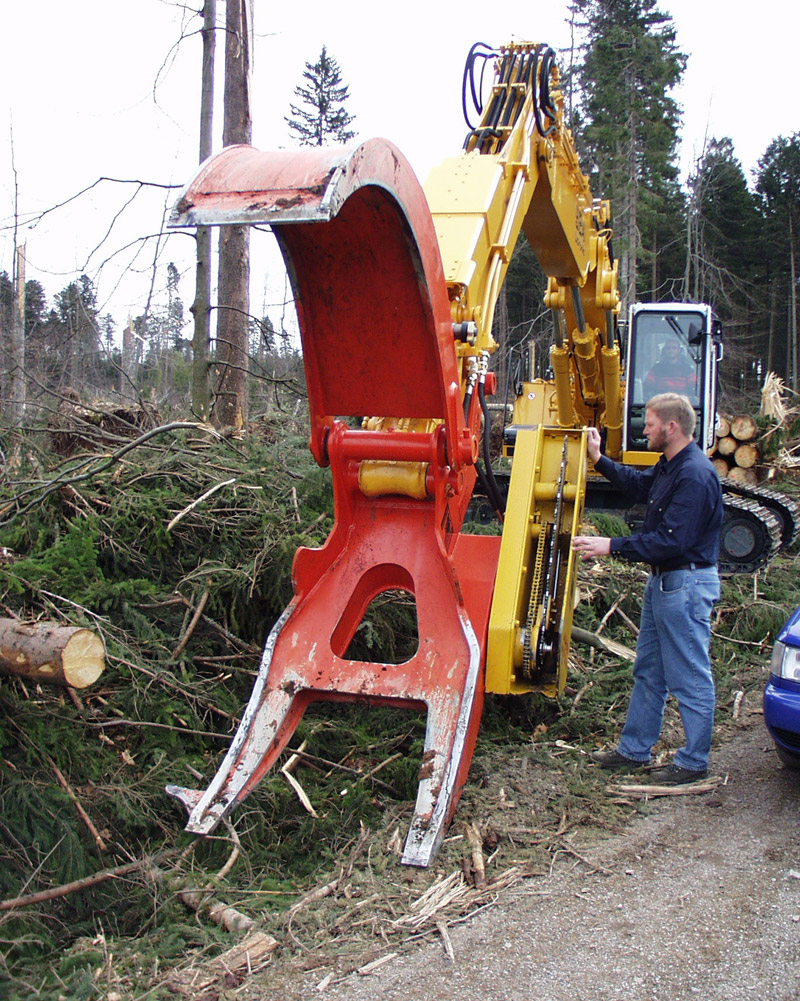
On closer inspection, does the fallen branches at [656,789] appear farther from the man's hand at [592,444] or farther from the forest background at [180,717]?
the man's hand at [592,444]

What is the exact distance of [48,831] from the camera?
372cm

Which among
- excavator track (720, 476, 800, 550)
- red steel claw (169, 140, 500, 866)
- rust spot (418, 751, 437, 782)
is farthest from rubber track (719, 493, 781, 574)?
rust spot (418, 751, 437, 782)

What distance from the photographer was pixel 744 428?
10.8 m

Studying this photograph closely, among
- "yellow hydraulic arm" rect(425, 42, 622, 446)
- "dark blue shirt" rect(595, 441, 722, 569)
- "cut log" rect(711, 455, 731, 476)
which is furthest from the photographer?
"cut log" rect(711, 455, 731, 476)

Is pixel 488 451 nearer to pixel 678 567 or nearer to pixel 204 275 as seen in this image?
pixel 678 567

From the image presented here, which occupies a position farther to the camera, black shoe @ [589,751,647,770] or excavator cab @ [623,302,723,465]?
excavator cab @ [623,302,723,465]

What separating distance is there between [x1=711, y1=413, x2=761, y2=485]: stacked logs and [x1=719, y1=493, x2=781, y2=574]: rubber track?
58.6 inches

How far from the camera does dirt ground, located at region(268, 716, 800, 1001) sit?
279 cm

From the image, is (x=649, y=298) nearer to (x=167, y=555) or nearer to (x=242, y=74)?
(x=242, y=74)

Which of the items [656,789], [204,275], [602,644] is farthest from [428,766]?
[204,275]

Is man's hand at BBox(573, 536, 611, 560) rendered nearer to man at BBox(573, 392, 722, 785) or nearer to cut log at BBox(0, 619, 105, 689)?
man at BBox(573, 392, 722, 785)

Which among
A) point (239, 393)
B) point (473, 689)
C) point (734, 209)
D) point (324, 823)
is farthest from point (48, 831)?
point (734, 209)

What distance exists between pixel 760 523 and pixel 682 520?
17.4 feet

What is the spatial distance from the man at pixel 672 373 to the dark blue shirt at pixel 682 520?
4.76 m
